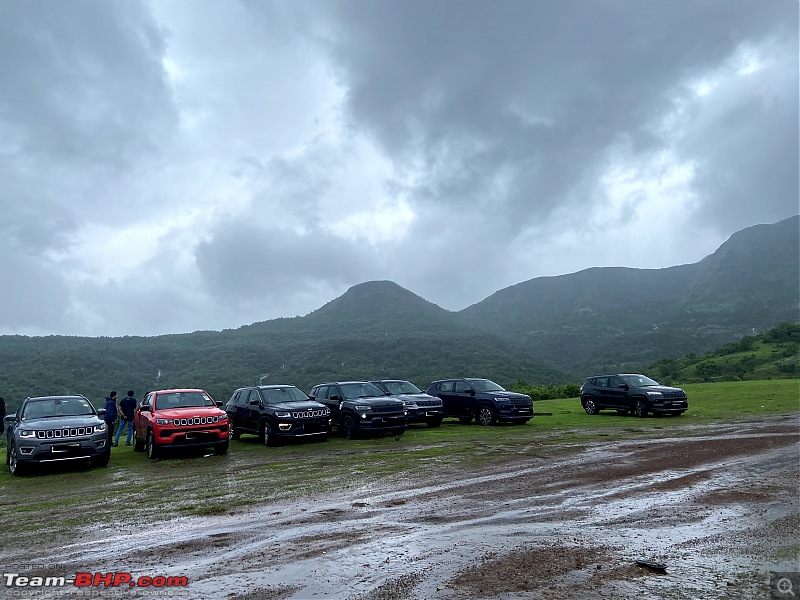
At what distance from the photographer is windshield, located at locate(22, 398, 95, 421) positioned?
46.3ft

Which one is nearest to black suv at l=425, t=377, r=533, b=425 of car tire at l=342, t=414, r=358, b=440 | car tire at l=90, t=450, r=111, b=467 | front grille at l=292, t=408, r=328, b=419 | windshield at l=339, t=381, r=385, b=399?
windshield at l=339, t=381, r=385, b=399

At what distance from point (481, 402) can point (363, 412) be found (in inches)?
211

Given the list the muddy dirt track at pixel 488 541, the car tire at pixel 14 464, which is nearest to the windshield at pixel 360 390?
the car tire at pixel 14 464

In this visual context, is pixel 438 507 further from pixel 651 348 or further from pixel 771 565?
pixel 651 348

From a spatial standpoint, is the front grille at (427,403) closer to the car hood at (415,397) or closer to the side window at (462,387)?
the car hood at (415,397)

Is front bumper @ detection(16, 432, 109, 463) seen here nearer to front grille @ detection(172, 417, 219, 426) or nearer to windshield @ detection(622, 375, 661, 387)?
front grille @ detection(172, 417, 219, 426)

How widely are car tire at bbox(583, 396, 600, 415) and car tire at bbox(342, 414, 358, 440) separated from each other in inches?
456

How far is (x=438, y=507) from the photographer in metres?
8.05

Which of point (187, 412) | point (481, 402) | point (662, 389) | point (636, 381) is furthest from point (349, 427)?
point (636, 381)

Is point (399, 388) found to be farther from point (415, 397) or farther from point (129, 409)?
point (129, 409)

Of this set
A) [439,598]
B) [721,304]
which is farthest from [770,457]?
[721,304]

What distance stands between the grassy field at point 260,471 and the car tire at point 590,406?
11.7 ft

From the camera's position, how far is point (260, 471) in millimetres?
12023

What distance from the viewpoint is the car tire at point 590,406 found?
2506 cm
